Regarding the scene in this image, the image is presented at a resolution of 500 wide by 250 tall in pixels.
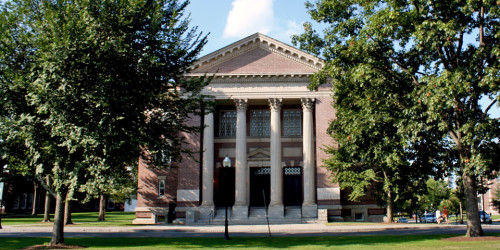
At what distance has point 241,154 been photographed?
32.8 meters

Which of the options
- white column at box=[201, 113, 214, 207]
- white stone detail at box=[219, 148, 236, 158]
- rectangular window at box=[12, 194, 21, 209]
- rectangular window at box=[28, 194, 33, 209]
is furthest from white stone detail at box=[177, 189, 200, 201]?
rectangular window at box=[28, 194, 33, 209]

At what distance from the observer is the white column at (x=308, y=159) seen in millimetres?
31578

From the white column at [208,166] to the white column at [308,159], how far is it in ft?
23.3

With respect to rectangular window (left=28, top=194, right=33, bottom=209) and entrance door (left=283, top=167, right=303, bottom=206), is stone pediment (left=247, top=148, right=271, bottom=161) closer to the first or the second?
entrance door (left=283, top=167, right=303, bottom=206)

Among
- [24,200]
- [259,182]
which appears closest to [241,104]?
[259,182]

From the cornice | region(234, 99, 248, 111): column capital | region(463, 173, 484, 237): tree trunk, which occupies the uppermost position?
the cornice

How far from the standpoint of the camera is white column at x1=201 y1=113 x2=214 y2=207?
106 ft

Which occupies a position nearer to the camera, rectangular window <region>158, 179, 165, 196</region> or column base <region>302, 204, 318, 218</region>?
column base <region>302, 204, 318, 218</region>

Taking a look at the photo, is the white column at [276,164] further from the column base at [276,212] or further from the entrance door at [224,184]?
the entrance door at [224,184]

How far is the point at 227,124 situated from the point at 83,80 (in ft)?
67.4

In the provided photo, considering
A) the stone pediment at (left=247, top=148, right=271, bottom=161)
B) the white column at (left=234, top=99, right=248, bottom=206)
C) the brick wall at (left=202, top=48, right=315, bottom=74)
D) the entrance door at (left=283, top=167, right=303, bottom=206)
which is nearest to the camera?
the white column at (left=234, top=99, right=248, bottom=206)

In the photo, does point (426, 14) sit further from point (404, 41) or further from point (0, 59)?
point (0, 59)

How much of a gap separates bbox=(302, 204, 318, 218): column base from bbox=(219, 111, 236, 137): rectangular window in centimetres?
893

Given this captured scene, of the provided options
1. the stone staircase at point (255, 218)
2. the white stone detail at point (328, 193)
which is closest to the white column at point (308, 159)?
the white stone detail at point (328, 193)
